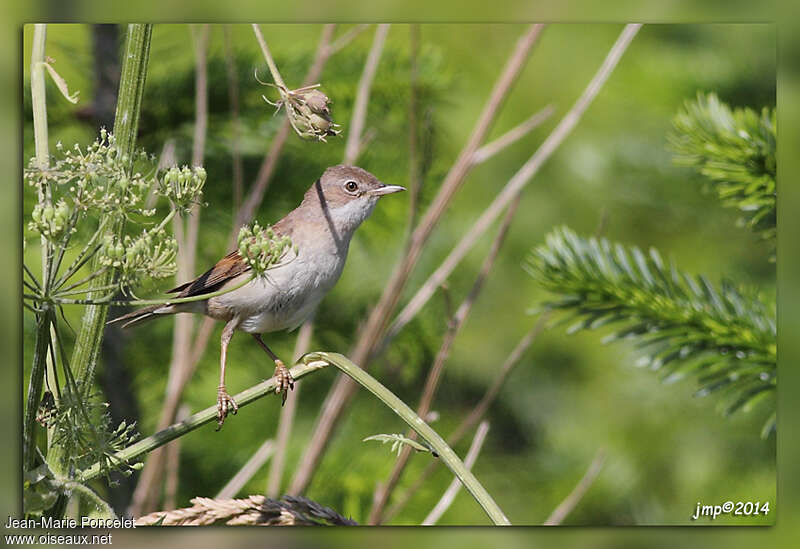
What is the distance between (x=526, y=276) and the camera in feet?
4.62

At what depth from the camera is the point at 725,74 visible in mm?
1423

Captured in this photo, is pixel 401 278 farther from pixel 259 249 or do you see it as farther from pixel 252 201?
pixel 259 249

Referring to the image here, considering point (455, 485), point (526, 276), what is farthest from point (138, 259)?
point (526, 276)

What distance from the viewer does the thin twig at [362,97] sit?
1.28m

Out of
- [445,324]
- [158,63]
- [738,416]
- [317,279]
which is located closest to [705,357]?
[738,416]

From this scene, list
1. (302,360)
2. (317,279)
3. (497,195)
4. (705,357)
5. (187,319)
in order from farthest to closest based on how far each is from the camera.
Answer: (497,195) → (187,319) → (705,357) → (317,279) → (302,360)

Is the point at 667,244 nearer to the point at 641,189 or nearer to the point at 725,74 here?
the point at 641,189

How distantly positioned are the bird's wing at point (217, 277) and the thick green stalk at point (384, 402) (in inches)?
8.3

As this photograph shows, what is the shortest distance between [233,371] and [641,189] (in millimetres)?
729

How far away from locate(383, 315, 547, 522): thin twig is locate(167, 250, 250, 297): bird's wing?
0.44m

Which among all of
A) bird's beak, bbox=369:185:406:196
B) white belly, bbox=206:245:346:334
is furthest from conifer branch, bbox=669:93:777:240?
white belly, bbox=206:245:346:334

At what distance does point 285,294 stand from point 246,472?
40 centimetres

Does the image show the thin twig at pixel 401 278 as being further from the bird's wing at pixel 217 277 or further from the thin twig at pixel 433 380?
the bird's wing at pixel 217 277

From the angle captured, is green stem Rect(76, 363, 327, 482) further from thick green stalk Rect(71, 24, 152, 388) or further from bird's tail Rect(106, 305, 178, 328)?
bird's tail Rect(106, 305, 178, 328)
